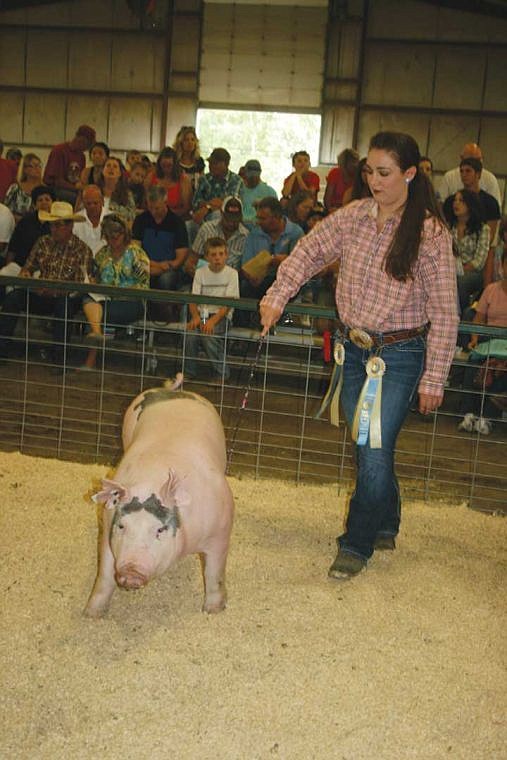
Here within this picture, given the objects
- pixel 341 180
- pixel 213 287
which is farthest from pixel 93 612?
pixel 341 180

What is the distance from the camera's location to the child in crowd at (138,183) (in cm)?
945

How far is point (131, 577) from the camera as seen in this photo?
9.57ft

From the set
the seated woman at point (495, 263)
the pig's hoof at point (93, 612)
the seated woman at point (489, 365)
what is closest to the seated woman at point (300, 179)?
the seated woman at point (495, 263)

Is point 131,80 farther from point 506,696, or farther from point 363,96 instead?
point 506,696

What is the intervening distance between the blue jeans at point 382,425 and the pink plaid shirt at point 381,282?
0.12 metres

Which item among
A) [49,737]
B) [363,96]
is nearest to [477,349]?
[49,737]

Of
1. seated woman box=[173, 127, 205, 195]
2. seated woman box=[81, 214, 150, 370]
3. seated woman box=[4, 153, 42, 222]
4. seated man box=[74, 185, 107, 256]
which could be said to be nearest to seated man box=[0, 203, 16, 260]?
seated woman box=[4, 153, 42, 222]

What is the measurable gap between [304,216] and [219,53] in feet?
22.3

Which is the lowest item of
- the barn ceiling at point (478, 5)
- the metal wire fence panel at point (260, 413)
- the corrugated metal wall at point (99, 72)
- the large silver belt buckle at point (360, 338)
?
the metal wire fence panel at point (260, 413)

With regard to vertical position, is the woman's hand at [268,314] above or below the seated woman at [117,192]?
below

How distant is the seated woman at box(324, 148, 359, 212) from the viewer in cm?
935

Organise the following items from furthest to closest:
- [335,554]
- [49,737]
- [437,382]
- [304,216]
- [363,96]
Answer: [363,96] → [304,216] → [335,554] → [437,382] → [49,737]

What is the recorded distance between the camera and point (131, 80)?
15031 millimetres

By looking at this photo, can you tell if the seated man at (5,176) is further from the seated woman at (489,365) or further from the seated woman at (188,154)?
the seated woman at (489,365)
